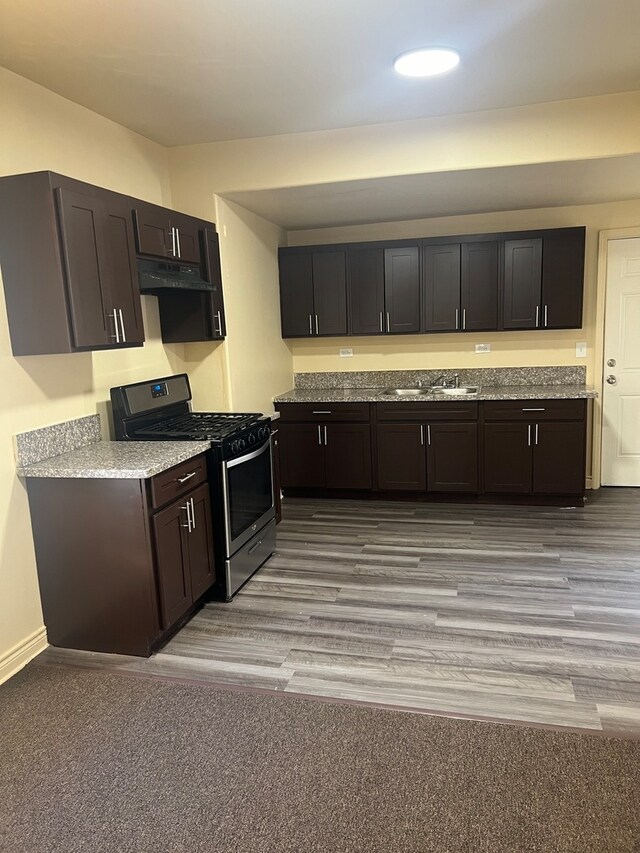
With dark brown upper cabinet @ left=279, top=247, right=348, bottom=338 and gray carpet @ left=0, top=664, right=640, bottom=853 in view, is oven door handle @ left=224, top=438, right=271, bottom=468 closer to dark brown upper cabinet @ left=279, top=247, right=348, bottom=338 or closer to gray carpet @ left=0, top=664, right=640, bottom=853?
gray carpet @ left=0, top=664, right=640, bottom=853

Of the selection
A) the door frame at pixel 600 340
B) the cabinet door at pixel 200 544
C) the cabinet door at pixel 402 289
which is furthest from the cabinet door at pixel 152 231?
the door frame at pixel 600 340

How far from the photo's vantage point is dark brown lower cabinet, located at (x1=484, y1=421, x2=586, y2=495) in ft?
14.9

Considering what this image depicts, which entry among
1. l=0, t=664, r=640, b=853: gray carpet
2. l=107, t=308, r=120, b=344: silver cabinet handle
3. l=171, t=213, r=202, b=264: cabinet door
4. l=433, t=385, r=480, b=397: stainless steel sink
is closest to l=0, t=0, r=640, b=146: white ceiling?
l=171, t=213, r=202, b=264: cabinet door

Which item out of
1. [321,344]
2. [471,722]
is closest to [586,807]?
[471,722]

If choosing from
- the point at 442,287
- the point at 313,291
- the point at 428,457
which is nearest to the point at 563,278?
the point at 442,287

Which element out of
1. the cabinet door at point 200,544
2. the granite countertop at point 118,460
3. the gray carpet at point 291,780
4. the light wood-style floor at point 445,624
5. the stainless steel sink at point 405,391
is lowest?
the gray carpet at point 291,780

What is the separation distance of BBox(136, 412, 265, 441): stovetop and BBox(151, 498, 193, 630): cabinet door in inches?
18.1

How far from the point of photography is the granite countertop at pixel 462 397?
4.54m

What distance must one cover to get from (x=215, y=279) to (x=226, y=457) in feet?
4.37

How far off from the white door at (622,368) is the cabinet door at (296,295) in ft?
8.02

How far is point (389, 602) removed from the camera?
3.22 meters

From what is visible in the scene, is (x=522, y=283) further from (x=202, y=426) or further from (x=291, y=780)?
(x=291, y=780)

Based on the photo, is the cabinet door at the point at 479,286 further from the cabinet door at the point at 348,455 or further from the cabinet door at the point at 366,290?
the cabinet door at the point at 348,455

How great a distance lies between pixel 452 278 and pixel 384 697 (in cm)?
347
